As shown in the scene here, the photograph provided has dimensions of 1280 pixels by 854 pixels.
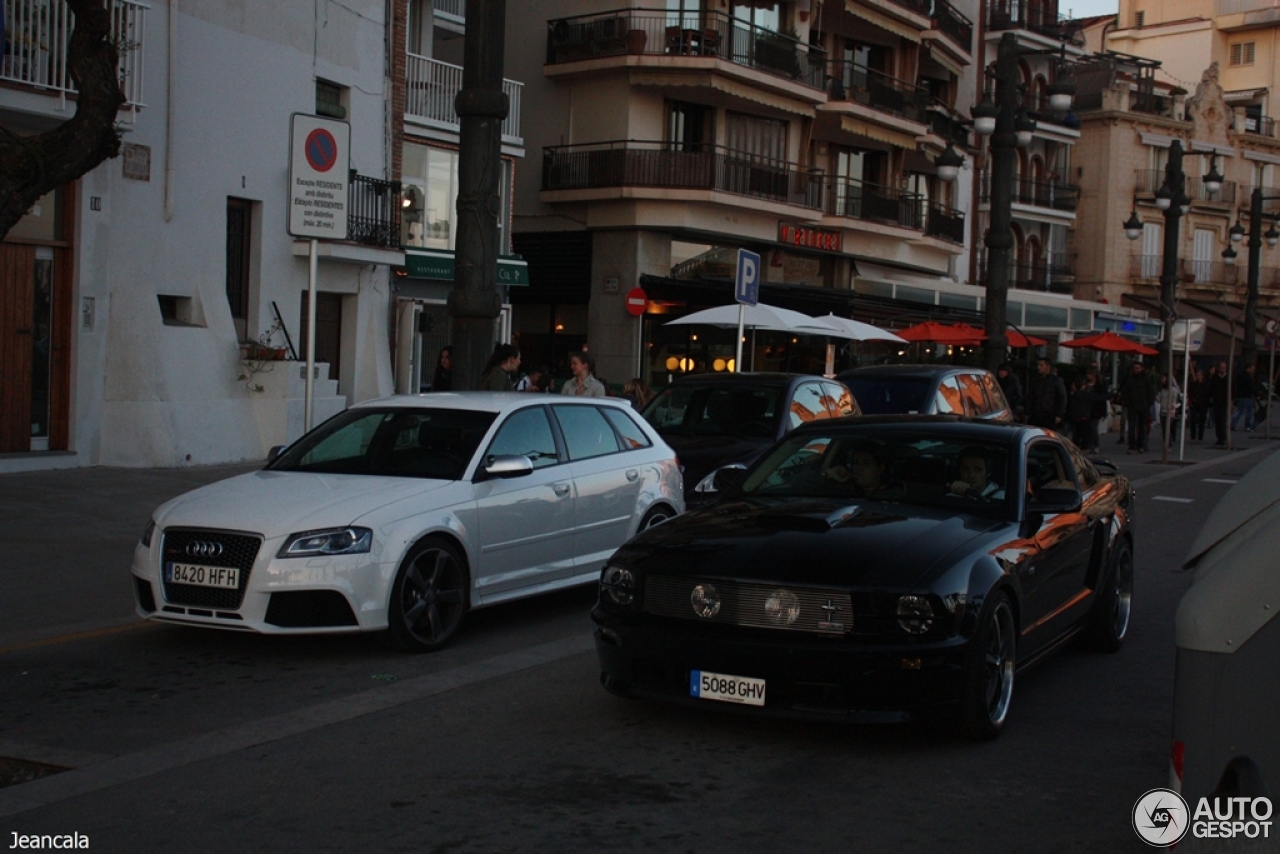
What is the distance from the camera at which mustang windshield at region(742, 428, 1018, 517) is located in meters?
7.22

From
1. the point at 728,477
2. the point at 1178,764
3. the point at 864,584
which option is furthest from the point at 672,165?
the point at 1178,764

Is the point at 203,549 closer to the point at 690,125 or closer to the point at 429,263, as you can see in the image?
the point at 429,263

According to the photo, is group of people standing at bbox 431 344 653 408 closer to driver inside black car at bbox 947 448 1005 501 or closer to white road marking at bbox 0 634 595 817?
white road marking at bbox 0 634 595 817

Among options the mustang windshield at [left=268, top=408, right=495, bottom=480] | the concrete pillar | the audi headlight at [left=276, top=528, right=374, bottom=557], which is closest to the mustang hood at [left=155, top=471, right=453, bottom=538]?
the audi headlight at [left=276, top=528, right=374, bottom=557]

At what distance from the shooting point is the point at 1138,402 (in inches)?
1168

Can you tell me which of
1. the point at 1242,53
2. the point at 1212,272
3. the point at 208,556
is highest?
the point at 1242,53

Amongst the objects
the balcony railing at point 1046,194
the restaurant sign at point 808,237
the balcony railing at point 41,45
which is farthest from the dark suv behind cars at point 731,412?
the balcony railing at point 1046,194

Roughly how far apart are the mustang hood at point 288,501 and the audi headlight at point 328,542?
1.8 inches

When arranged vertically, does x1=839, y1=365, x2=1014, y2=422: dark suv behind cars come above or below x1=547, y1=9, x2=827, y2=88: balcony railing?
below

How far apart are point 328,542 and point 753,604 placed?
2.79 metres

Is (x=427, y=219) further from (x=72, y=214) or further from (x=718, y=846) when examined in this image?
(x=718, y=846)

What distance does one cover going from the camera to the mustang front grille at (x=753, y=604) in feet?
19.5

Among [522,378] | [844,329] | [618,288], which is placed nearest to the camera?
[522,378]

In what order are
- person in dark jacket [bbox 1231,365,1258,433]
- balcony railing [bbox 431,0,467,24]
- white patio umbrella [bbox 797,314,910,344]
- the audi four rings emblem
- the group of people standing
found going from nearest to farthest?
1. the audi four rings emblem
2. the group of people standing
3. white patio umbrella [bbox 797,314,910,344]
4. balcony railing [bbox 431,0,467,24]
5. person in dark jacket [bbox 1231,365,1258,433]
